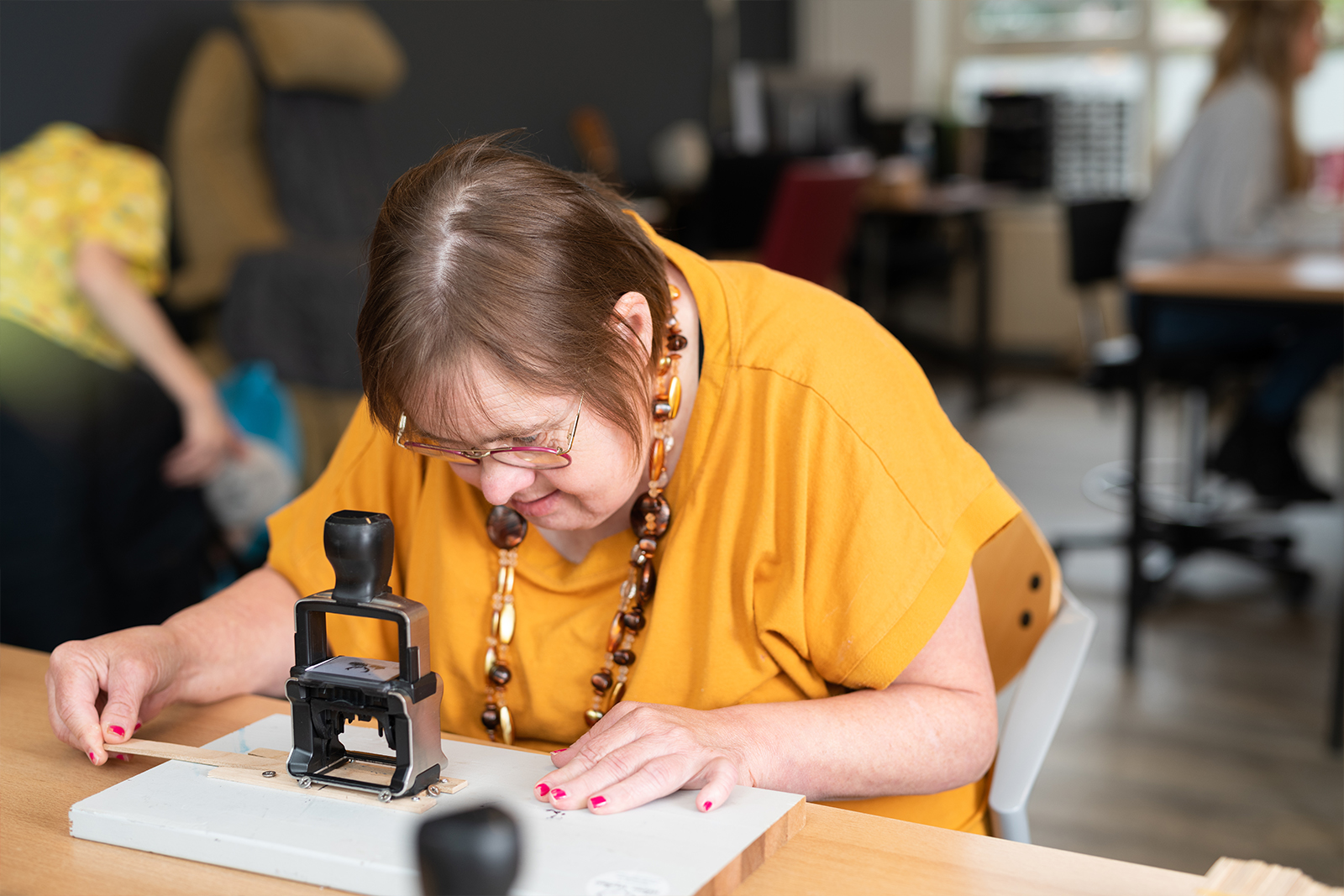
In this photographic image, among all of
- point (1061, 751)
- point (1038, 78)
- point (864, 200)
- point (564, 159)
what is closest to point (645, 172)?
point (564, 159)

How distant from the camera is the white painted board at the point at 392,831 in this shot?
639 millimetres

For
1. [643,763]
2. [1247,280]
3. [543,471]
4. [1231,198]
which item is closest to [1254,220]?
[1231,198]

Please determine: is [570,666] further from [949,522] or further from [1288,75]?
[1288,75]

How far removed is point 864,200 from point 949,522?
14.7 ft

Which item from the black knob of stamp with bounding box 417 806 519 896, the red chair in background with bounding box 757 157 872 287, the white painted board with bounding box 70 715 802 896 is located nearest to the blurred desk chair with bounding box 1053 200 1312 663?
the red chair in background with bounding box 757 157 872 287

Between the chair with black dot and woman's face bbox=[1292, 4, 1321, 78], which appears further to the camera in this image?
woman's face bbox=[1292, 4, 1321, 78]

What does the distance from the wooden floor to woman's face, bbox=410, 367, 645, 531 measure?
1335 millimetres

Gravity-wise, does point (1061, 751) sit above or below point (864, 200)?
below

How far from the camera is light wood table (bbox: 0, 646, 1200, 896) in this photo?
66 centimetres

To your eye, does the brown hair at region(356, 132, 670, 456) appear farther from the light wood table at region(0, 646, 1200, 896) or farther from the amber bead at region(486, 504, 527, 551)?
the light wood table at region(0, 646, 1200, 896)

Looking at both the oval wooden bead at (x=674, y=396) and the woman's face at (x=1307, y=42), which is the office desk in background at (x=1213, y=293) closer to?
the woman's face at (x=1307, y=42)

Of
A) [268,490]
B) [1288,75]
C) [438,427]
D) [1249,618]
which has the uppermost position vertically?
[1288,75]

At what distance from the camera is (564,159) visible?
4820 mm

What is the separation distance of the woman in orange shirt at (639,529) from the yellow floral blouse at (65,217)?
4.57ft
